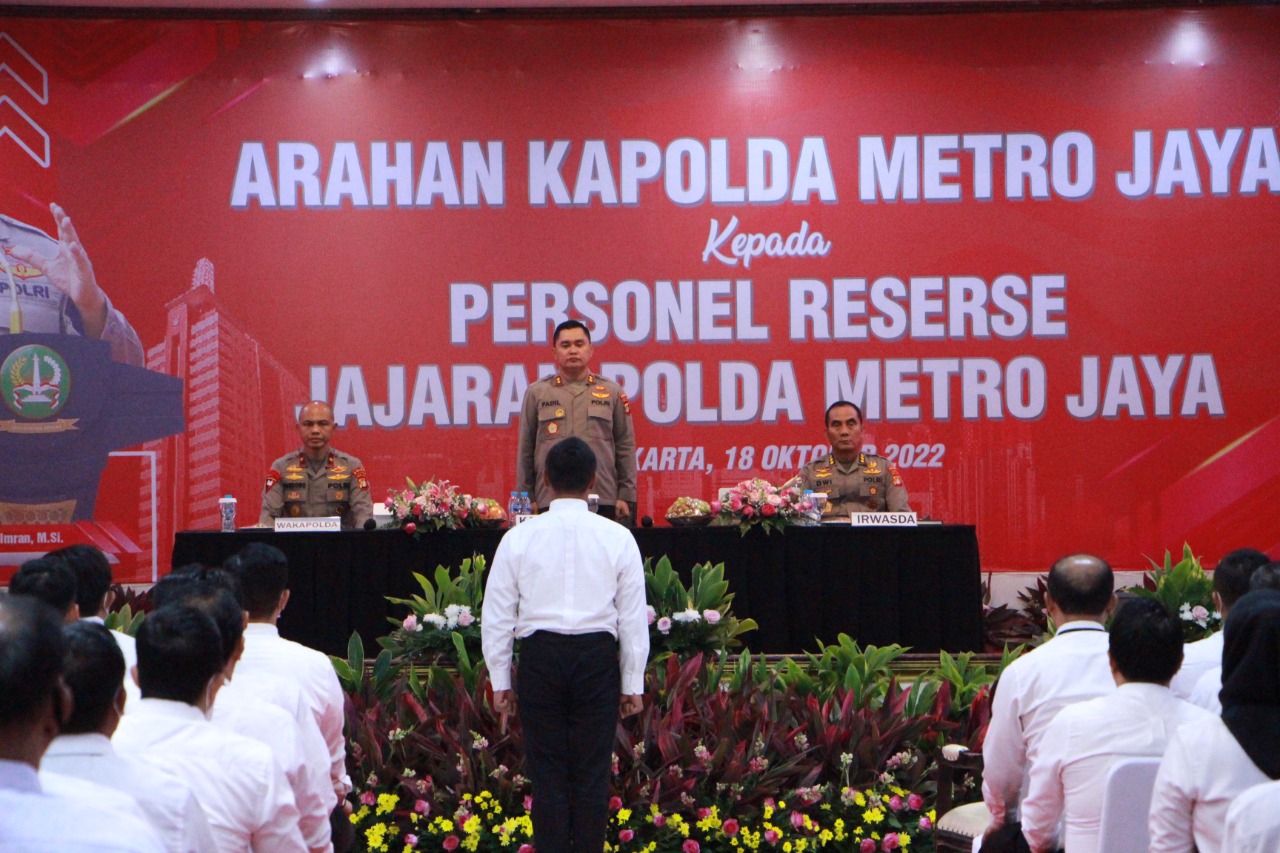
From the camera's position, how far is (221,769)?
1900 mm

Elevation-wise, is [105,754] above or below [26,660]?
below

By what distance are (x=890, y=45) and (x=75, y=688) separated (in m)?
6.71

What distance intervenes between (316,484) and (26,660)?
16.5 ft

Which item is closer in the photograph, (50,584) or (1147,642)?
(1147,642)

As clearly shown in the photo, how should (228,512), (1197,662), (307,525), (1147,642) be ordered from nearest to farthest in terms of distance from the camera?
(1147,642), (1197,662), (307,525), (228,512)

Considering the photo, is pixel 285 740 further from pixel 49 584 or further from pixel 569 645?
pixel 569 645

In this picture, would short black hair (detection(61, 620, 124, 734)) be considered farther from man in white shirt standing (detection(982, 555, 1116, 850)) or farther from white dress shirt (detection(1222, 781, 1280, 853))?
man in white shirt standing (detection(982, 555, 1116, 850))

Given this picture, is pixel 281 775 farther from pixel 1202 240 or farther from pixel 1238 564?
pixel 1202 240

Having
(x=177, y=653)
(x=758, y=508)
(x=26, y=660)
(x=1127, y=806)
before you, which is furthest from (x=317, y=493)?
(x=26, y=660)

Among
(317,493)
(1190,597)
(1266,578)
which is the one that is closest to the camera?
(1266,578)

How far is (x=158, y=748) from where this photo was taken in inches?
73.2

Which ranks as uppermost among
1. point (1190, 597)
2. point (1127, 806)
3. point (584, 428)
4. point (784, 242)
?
point (784, 242)

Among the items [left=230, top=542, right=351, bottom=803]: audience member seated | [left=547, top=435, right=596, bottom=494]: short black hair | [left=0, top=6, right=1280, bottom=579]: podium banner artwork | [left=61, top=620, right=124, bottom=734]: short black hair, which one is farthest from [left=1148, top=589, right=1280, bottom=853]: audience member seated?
[left=0, top=6, right=1280, bottom=579]: podium banner artwork

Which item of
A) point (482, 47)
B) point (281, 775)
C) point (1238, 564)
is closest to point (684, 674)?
point (1238, 564)
